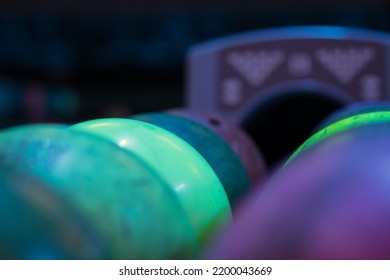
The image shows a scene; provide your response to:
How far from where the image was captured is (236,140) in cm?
67

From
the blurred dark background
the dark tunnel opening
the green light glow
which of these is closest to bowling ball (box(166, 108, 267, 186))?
the green light glow

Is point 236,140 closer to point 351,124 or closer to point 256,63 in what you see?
point 351,124

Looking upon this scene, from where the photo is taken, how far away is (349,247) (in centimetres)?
29

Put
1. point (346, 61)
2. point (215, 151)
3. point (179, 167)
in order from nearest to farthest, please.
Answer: point (179, 167)
point (215, 151)
point (346, 61)

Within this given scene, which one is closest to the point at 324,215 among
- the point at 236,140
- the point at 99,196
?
the point at 99,196

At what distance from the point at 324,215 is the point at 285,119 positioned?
103cm

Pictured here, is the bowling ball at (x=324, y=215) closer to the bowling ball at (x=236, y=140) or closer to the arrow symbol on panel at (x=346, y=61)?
the bowling ball at (x=236, y=140)

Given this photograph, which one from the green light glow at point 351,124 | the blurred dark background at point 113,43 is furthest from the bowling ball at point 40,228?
the blurred dark background at point 113,43

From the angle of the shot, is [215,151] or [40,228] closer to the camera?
[40,228]

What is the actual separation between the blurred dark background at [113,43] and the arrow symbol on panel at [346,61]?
7.35 ft

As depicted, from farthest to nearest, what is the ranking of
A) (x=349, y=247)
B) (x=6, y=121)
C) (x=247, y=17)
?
1. (x=6, y=121)
2. (x=247, y=17)
3. (x=349, y=247)

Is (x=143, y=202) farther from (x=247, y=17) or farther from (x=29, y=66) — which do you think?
(x=29, y=66)
